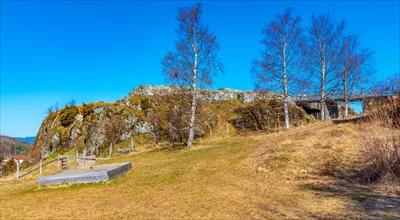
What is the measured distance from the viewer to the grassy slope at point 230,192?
8891 millimetres

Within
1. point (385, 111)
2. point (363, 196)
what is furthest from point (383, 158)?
point (385, 111)

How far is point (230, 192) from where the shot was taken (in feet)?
36.6

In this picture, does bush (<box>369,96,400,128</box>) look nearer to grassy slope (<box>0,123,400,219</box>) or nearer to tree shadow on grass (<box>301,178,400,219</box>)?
grassy slope (<box>0,123,400,219</box>)

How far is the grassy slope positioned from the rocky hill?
15901 millimetres

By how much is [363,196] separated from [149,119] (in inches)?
1178

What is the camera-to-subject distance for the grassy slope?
889 cm

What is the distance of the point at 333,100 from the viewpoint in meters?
42.9

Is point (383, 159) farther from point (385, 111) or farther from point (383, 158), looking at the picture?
point (385, 111)

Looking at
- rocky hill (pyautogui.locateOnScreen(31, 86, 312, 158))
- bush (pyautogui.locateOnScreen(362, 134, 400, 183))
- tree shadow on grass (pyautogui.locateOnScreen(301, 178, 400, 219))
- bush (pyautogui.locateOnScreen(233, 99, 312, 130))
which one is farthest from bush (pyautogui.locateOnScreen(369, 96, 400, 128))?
bush (pyautogui.locateOnScreen(233, 99, 312, 130))

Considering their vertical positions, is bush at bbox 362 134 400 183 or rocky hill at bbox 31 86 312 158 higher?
rocky hill at bbox 31 86 312 158

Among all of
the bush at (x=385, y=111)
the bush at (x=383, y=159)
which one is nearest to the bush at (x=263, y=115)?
the bush at (x=385, y=111)

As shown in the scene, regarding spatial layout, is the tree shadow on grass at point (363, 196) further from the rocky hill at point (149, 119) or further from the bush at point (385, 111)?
the rocky hill at point (149, 119)

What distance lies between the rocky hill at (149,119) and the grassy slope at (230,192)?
15.9m

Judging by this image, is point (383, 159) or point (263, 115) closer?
point (383, 159)
